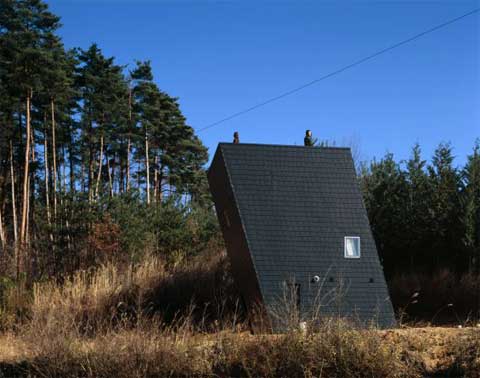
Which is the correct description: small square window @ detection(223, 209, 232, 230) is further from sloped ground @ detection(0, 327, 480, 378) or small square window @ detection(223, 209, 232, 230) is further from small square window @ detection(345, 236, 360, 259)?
sloped ground @ detection(0, 327, 480, 378)

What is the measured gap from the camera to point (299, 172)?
8969 millimetres

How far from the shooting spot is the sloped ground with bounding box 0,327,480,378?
6.01 meters

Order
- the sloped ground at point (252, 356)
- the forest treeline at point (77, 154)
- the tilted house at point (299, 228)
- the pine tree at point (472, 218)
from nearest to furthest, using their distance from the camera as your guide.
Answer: the sloped ground at point (252, 356)
the tilted house at point (299, 228)
the pine tree at point (472, 218)
the forest treeline at point (77, 154)

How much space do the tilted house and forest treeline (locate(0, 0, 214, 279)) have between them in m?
5.76

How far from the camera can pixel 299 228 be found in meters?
8.58

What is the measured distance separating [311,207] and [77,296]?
166 inches

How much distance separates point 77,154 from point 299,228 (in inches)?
1174

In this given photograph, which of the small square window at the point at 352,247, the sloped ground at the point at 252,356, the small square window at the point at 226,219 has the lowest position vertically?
the sloped ground at the point at 252,356

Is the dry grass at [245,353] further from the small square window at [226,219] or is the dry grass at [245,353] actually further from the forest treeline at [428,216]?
the forest treeline at [428,216]

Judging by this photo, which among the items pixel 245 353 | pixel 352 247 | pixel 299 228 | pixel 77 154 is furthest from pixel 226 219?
pixel 77 154

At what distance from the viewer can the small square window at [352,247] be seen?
8.55 m

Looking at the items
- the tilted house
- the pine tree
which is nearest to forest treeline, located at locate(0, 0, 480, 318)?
the pine tree

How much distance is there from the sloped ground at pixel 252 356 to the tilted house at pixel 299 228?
4.95 feet

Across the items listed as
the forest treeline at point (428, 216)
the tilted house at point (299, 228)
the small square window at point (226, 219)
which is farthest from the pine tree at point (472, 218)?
the small square window at point (226, 219)
